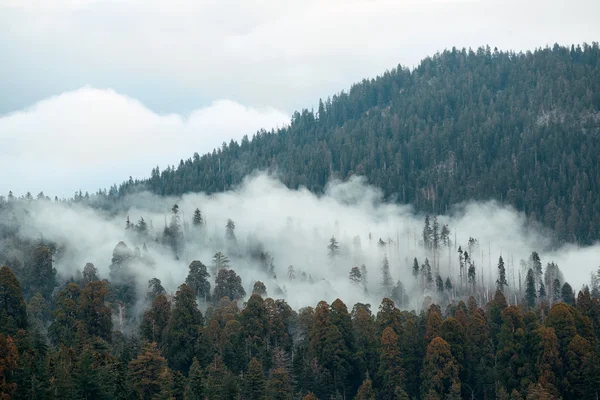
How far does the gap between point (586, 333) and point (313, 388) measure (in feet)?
111

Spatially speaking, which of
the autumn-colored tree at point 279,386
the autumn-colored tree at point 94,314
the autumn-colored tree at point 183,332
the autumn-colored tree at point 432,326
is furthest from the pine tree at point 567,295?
the autumn-colored tree at point 94,314

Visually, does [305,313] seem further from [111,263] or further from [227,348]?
[111,263]

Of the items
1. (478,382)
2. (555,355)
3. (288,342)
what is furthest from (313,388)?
(555,355)

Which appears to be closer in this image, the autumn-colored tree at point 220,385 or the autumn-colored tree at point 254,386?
the autumn-colored tree at point 220,385

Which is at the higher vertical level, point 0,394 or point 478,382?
point 0,394

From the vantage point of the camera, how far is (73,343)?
10800cm

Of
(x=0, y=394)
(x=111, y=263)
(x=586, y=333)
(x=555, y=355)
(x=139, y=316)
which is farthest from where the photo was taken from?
(x=111, y=263)

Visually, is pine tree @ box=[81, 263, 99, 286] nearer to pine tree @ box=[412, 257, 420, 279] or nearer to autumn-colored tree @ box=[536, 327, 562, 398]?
pine tree @ box=[412, 257, 420, 279]

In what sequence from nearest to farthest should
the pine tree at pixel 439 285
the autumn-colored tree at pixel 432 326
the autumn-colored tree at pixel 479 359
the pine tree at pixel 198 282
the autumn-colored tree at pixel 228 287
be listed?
the autumn-colored tree at pixel 479 359 → the autumn-colored tree at pixel 432 326 → the autumn-colored tree at pixel 228 287 → the pine tree at pixel 198 282 → the pine tree at pixel 439 285

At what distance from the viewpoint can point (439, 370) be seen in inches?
4011

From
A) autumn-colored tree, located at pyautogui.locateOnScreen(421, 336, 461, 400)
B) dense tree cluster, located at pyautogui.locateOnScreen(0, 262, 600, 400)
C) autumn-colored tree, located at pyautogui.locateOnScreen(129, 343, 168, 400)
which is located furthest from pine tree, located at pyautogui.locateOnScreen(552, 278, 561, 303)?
autumn-colored tree, located at pyautogui.locateOnScreen(129, 343, 168, 400)

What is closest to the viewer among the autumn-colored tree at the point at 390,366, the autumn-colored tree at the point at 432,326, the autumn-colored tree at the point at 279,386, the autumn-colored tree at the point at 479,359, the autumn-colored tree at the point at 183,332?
the autumn-colored tree at the point at 279,386

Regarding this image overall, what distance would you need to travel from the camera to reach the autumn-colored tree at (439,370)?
10156cm

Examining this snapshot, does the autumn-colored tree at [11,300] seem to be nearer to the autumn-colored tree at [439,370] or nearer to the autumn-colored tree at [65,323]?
the autumn-colored tree at [65,323]
